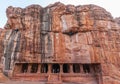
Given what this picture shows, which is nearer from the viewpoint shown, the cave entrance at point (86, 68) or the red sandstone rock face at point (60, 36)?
the cave entrance at point (86, 68)

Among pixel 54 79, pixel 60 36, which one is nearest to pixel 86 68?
pixel 54 79

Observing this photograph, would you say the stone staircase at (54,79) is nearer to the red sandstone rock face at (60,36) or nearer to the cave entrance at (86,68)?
the cave entrance at (86,68)

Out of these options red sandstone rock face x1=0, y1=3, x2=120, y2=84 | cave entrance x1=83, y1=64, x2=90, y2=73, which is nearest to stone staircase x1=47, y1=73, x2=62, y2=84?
cave entrance x1=83, y1=64, x2=90, y2=73

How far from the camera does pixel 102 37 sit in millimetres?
36562

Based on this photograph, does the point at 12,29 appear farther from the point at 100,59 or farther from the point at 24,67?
the point at 100,59

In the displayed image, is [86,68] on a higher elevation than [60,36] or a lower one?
lower

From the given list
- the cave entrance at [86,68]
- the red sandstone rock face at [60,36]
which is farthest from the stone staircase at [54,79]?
the red sandstone rock face at [60,36]

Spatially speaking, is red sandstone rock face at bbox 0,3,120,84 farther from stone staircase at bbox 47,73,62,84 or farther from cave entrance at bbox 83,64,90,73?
stone staircase at bbox 47,73,62,84

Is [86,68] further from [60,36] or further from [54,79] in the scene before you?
[60,36]

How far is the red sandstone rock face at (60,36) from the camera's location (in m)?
34.4

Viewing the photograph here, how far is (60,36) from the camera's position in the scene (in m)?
36.8

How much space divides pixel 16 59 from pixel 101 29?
17870 mm

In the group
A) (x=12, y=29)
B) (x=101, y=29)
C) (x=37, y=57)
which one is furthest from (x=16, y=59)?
(x=101, y=29)

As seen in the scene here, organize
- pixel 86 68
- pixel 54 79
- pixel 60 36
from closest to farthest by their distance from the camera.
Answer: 1. pixel 54 79
2. pixel 86 68
3. pixel 60 36
